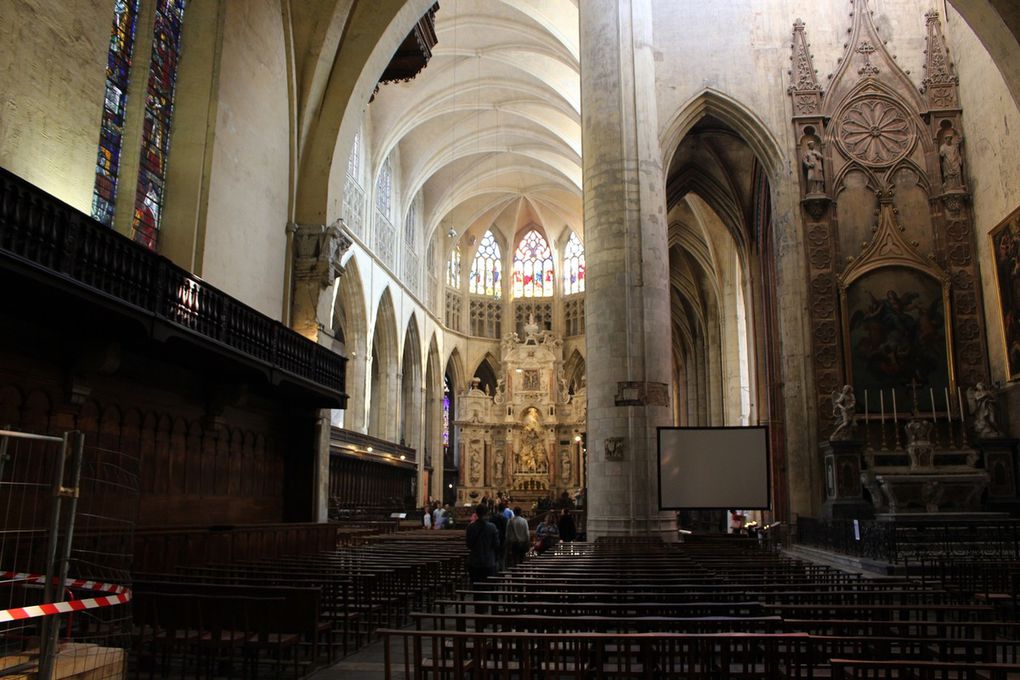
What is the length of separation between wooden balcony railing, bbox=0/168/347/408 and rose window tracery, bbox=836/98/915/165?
14.3m

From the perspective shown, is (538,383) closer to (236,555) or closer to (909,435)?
(909,435)

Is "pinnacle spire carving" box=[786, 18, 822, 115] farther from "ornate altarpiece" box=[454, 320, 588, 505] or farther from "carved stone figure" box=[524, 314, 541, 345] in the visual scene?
"carved stone figure" box=[524, 314, 541, 345]

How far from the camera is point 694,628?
5133mm

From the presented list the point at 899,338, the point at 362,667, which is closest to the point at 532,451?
the point at 899,338

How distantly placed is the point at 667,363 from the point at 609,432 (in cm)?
204

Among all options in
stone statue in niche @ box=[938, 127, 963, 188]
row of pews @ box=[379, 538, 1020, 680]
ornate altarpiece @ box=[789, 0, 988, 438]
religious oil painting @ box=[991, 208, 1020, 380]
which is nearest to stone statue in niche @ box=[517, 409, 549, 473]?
ornate altarpiece @ box=[789, 0, 988, 438]

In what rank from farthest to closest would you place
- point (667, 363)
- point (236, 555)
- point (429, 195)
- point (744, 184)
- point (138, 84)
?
1. point (429, 195)
2. point (744, 184)
3. point (667, 363)
4. point (138, 84)
5. point (236, 555)

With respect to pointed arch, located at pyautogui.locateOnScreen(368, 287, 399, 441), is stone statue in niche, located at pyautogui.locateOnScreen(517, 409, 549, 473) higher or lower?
lower

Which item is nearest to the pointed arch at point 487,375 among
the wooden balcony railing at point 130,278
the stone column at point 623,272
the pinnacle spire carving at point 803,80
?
the pinnacle spire carving at point 803,80

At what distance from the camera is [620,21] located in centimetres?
1894

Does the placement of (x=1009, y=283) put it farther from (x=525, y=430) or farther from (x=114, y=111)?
(x=525, y=430)

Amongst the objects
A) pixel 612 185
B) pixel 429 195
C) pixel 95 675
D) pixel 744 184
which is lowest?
pixel 95 675

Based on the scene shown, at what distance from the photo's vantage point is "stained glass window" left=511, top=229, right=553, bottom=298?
156 ft

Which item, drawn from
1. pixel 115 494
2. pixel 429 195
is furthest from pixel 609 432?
pixel 429 195
